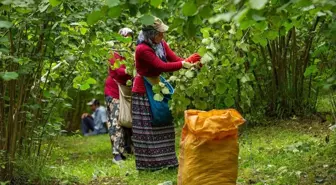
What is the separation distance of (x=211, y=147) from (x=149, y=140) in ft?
5.28

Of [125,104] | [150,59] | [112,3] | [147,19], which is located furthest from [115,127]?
[112,3]

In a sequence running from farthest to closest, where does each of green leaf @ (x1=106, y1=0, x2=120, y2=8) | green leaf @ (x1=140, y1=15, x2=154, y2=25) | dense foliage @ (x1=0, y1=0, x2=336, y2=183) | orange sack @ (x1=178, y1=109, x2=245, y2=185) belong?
orange sack @ (x1=178, y1=109, x2=245, y2=185)
dense foliage @ (x1=0, y1=0, x2=336, y2=183)
green leaf @ (x1=140, y1=15, x2=154, y2=25)
green leaf @ (x1=106, y1=0, x2=120, y2=8)

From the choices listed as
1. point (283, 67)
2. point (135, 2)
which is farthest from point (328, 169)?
point (283, 67)

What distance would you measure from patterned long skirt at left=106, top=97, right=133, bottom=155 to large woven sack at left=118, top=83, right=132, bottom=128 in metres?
0.36

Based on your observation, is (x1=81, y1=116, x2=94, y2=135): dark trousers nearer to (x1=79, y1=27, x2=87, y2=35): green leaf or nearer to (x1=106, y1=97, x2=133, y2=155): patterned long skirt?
(x1=106, y1=97, x2=133, y2=155): patterned long skirt

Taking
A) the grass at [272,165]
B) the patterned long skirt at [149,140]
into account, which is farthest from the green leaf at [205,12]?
the patterned long skirt at [149,140]

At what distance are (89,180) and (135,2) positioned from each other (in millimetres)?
3533

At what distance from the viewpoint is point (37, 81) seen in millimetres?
5152

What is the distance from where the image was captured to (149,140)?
19.1ft

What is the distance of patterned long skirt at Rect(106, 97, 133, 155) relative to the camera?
7.46 meters

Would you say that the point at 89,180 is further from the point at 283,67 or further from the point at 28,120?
the point at 283,67

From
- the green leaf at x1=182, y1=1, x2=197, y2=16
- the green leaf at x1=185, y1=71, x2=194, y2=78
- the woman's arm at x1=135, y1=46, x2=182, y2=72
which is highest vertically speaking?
the green leaf at x1=182, y1=1, x2=197, y2=16

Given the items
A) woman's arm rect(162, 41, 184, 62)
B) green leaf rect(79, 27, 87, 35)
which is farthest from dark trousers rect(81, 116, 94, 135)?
green leaf rect(79, 27, 87, 35)

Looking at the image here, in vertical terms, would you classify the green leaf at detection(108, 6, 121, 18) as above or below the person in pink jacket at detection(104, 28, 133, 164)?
above
